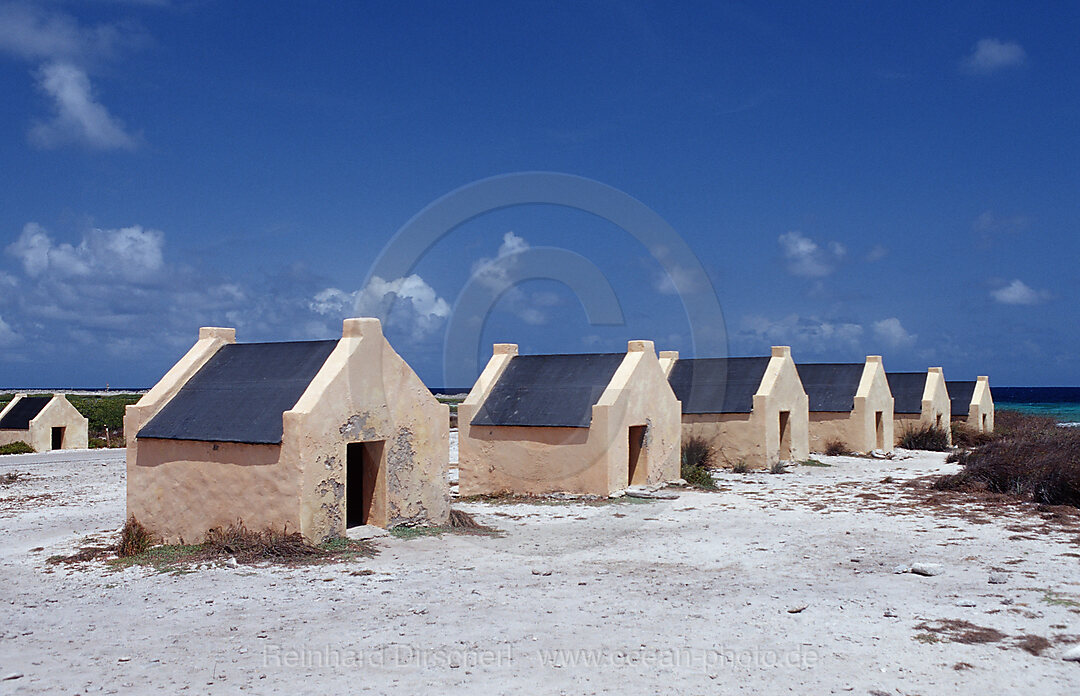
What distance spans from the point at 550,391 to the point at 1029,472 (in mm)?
10235

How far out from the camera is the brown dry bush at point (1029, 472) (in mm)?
16328

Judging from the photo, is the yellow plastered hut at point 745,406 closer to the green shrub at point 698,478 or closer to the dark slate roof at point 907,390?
the green shrub at point 698,478

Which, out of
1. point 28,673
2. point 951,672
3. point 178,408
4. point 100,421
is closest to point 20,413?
point 100,421

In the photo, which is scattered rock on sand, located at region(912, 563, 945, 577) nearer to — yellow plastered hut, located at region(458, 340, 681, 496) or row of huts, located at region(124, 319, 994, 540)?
row of huts, located at region(124, 319, 994, 540)

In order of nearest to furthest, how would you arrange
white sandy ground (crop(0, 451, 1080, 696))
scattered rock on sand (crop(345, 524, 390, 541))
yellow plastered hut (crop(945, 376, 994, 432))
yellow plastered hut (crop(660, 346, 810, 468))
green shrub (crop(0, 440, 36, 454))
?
1. white sandy ground (crop(0, 451, 1080, 696))
2. scattered rock on sand (crop(345, 524, 390, 541))
3. yellow plastered hut (crop(660, 346, 810, 468))
4. green shrub (crop(0, 440, 36, 454))
5. yellow plastered hut (crop(945, 376, 994, 432))

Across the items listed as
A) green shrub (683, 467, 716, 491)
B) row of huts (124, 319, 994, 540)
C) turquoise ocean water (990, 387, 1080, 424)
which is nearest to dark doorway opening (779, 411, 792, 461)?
green shrub (683, 467, 716, 491)

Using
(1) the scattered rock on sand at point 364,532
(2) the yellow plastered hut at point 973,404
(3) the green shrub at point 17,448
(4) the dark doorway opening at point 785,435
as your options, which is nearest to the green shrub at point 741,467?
(4) the dark doorway opening at point 785,435

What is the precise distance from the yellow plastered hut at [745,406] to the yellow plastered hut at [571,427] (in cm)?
506

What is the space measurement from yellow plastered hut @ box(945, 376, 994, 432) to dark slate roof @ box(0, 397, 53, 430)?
4062 cm

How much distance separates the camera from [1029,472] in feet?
56.9

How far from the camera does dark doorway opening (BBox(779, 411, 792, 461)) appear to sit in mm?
27656

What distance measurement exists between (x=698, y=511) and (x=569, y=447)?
3202 mm

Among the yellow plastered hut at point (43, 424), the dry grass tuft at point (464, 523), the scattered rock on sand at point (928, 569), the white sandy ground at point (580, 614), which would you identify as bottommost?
the white sandy ground at point (580, 614)

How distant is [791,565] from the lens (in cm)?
1166
